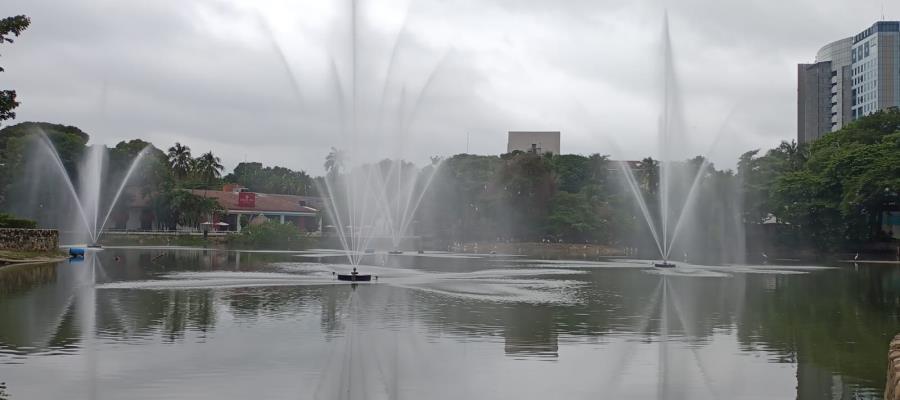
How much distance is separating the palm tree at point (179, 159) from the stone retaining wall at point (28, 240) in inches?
2623

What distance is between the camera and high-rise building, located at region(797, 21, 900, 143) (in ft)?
517

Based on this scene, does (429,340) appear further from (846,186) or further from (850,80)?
(850,80)

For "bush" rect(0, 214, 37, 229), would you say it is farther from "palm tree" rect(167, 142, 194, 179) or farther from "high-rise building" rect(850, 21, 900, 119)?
"high-rise building" rect(850, 21, 900, 119)

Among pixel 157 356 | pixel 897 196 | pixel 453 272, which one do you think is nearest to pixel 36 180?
pixel 453 272

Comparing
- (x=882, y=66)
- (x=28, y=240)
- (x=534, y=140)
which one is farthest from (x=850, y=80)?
(x=28, y=240)

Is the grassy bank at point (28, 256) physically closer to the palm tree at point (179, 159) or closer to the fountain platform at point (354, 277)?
the fountain platform at point (354, 277)

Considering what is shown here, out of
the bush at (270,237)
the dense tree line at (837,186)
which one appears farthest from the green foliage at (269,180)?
the dense tree line at (837,186)

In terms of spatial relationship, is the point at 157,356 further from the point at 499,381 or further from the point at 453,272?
the point at 453,272

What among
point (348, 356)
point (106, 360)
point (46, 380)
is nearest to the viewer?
point (46, 380)

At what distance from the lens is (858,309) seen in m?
26.6

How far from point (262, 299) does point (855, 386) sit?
17915mm

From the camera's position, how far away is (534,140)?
171m

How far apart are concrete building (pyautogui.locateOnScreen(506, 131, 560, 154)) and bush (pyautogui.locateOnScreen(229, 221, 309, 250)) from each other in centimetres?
9262

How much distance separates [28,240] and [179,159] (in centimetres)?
7114
